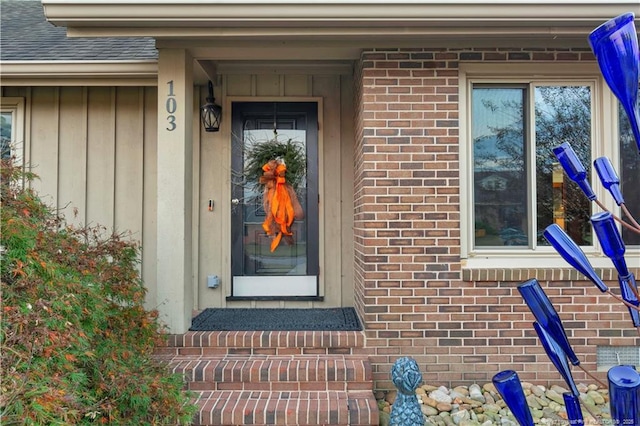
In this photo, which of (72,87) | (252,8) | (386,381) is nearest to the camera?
(252,8)

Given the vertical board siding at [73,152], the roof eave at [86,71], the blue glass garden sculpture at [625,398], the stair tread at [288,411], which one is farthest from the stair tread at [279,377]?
the roof eave at [86,71]

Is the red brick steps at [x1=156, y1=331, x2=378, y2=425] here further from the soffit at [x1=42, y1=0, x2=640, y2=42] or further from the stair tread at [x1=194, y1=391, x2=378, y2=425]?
the soffit at [x1=42, y1=0, x2=640, y2=42]

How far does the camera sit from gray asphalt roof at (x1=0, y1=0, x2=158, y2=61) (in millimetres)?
3867

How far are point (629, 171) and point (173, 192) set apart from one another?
3602 millimetres

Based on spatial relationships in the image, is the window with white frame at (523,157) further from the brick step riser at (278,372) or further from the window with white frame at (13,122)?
the window with white frame at (13,122)

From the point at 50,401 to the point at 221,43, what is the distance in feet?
8.43

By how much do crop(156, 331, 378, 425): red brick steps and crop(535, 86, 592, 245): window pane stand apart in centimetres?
182

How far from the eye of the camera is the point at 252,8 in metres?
2.81

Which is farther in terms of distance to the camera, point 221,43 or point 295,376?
point 221,43

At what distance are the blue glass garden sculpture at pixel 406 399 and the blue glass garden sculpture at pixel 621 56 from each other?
6.21 feet

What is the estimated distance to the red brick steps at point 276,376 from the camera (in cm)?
259

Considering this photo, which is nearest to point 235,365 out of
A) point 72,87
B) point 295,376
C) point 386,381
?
point 295,376

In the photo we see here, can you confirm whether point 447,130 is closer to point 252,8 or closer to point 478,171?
point 478,171

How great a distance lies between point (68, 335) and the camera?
6.09 feet
